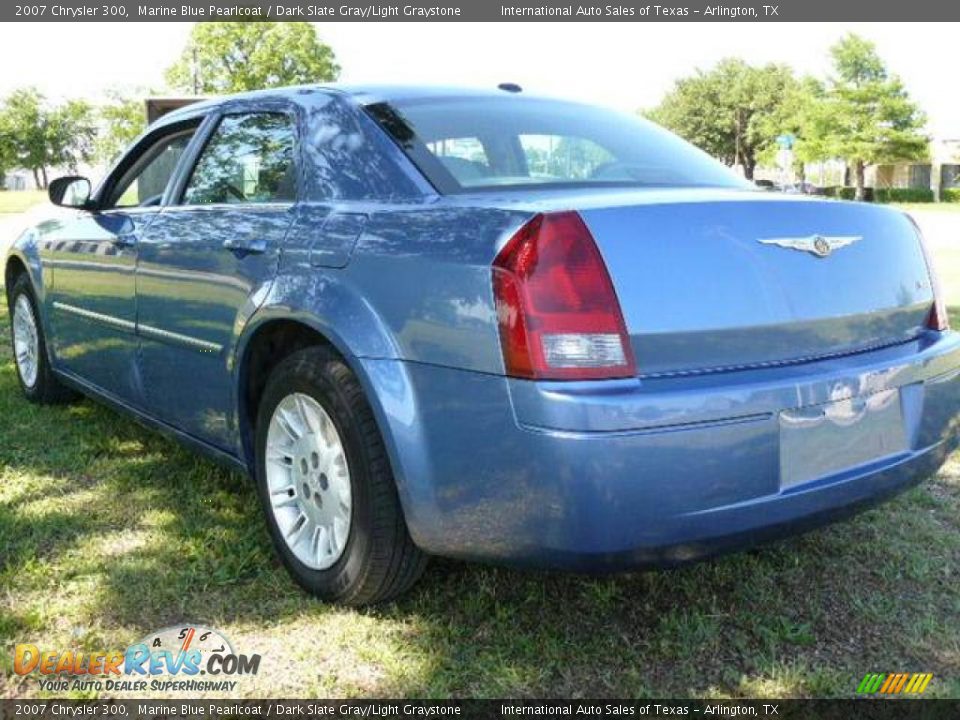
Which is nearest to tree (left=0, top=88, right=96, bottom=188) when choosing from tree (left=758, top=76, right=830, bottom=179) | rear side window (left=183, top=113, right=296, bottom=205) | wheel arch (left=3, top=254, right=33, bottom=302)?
tree (left=758, top=76, right=830, bottom=179)

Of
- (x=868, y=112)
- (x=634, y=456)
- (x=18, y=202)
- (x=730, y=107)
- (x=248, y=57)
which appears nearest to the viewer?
(x=634, y=456)

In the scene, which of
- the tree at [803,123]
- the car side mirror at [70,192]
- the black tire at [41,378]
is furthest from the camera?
the tree at [803,123]

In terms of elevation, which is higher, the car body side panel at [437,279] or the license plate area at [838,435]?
the car body side panel at [437,279]

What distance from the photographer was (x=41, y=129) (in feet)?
251

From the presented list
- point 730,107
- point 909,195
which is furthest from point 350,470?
point 730,107

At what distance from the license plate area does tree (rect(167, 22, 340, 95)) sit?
49.8m

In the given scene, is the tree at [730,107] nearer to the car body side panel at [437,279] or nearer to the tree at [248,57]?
the tree at [248,57]

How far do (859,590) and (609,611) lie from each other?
2.65 ft

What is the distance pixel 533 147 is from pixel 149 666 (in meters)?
1.91

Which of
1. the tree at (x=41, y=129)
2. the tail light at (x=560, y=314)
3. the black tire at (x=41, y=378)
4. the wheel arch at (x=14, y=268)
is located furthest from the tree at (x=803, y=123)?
the tree at (x=41, y=129)

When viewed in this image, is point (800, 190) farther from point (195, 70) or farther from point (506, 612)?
point (195, 70)

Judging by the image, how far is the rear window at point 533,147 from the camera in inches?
106

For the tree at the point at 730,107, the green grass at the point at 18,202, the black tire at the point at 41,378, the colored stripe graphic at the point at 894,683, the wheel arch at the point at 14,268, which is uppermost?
the tree at the point at 730,107

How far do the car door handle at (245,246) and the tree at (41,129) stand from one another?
8028 centimetres
